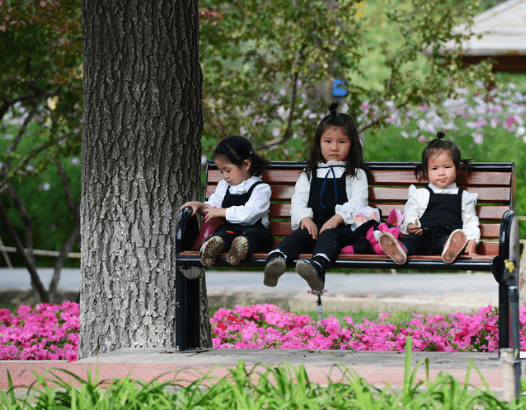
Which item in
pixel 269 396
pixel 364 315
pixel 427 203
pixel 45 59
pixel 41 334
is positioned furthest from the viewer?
pixel 45 59

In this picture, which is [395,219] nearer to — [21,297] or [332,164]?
[332,164]

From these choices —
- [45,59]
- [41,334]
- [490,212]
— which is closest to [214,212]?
[490,212]

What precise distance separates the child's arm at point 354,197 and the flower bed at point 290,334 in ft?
3.53

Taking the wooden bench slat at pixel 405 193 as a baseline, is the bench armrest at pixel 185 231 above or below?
below

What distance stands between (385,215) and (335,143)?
1.72 ft

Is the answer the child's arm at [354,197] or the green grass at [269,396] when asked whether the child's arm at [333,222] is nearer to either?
the child's arm at [354,197]

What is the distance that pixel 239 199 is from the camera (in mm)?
4625

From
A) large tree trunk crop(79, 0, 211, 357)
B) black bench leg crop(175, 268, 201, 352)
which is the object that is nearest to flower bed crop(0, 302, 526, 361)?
large tree trunk crop(79, 0, 211, 357)

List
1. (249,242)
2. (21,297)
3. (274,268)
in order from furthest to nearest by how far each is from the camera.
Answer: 1. (21,297)
2. (249,242)
3. (274,268)

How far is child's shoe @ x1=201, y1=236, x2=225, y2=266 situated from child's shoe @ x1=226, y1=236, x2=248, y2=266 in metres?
0.07

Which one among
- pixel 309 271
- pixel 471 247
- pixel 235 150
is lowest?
pixel 309 271

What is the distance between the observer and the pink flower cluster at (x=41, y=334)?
206 inches

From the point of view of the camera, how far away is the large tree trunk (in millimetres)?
4457

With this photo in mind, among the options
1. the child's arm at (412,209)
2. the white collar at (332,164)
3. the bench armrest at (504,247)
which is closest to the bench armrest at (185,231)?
the white collar at (332,164)
